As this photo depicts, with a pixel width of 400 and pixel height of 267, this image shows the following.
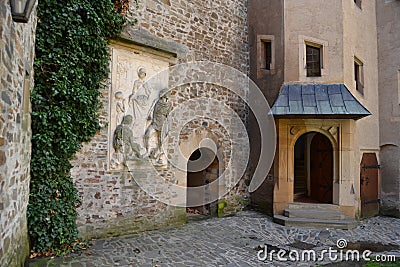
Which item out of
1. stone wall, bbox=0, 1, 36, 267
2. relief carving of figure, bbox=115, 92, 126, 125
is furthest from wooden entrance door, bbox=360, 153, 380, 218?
stone wall, bbox=0, 1, 36, 267

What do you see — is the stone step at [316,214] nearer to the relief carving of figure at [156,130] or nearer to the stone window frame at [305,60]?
the stone window frame at [305,60]

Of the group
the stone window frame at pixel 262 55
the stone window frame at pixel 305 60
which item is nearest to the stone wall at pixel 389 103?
the stone window frame at pixel 305 60

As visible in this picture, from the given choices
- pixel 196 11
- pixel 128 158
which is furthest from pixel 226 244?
pixel 196 11

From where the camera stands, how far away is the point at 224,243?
19.4 feet

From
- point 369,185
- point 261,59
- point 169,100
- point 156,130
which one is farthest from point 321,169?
point 156,130

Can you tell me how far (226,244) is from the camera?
5855mm

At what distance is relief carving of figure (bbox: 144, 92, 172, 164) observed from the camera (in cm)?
661

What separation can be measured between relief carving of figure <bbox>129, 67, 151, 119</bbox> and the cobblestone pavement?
2535 mm

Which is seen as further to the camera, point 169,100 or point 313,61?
point 313,61

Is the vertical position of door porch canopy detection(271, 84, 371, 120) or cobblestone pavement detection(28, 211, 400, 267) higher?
door porch canopy detection(271, 84, 371, 120)

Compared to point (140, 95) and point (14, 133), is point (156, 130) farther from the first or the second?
point (14, 133)

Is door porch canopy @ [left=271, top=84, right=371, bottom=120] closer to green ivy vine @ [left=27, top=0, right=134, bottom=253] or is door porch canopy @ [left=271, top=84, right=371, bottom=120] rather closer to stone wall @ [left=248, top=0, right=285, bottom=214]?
stone wall @ [left=248, top=0, right=285, bottom=214]

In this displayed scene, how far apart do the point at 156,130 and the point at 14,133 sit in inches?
131

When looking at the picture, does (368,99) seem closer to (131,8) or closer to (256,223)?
(256,223)
